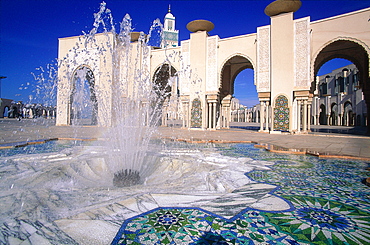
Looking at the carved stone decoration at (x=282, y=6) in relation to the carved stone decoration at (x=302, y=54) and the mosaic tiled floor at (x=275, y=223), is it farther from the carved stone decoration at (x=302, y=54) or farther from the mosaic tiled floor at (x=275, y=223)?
the mosaic tiled floor at (x=275, y=223)

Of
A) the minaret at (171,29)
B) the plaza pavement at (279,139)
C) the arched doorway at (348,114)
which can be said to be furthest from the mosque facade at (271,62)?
the minaret at (171,29)

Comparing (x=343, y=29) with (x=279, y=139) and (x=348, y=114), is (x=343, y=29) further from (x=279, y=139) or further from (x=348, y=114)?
Result: (x=348, y=114)

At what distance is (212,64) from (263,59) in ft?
7.61

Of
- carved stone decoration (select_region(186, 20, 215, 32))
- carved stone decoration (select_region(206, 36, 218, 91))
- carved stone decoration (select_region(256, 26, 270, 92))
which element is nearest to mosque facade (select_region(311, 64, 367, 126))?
carved stone decoration (select_region(256, 26, 270, 92))

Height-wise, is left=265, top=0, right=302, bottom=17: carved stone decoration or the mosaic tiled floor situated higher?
left=265, top=0, right=302, bottom=17: carved stone decoration

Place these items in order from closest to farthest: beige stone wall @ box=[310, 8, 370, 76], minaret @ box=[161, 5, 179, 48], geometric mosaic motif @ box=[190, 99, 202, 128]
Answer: beige stone wall @ box=[310, 8, 370, 76] → geometric mosaic motif @ box=[190, 99, 202, 128] → minaret @ box=[161, 5, 179, 48]

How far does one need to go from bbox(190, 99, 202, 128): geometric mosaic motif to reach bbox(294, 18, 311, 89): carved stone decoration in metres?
4.28

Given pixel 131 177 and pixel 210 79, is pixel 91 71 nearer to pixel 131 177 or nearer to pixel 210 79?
pixel 210 79

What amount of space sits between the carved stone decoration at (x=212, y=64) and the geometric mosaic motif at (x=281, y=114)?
9.33 feet

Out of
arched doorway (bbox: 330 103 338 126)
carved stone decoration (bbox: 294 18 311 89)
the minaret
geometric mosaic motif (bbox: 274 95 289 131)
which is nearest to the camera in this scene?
carved stone decoration (bbox: 294 18 311 89)

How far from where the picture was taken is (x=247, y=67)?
40.3ft

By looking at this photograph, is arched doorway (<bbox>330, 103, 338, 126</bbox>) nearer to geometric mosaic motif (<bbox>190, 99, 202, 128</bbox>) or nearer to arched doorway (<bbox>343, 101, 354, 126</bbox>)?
arched doorway (<bbox>343, 101, 354, 126</bbox>)

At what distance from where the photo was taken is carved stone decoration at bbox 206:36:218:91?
10.3 metres

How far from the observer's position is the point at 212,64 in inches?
406
